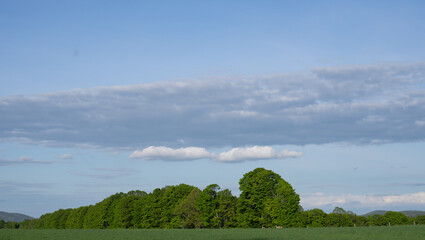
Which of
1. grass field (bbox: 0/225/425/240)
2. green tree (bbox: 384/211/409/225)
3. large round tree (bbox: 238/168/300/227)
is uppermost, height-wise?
large round tree (bbox: 238/168/300/227)

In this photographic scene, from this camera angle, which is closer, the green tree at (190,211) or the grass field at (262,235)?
the grass field at (262,235)

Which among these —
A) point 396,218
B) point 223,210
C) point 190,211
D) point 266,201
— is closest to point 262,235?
point 266,201

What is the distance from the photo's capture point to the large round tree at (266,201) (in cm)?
9862

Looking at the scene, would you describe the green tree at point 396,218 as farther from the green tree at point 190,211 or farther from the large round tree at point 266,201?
the green tree at point 190,211

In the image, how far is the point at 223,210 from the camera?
112 metres

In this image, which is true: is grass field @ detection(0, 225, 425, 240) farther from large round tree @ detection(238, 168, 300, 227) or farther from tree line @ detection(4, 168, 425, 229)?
tree line @ detection(4, 168, 425, 229)

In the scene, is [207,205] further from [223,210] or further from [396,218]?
[396,218]

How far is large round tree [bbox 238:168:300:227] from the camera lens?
98625mm

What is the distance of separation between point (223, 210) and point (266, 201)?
14641 millimetres

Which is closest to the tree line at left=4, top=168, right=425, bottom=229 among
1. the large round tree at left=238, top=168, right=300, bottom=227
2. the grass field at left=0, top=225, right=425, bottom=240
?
the large round tree at left=238, top=168, right=300, bottom=227

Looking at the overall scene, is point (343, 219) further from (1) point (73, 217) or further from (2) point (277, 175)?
(1) point (73, 217)

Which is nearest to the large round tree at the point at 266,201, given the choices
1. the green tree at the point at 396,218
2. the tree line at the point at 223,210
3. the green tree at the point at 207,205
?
the tree line at the point at 223,210

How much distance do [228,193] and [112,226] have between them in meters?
56.4

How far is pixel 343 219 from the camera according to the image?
148500 mm
